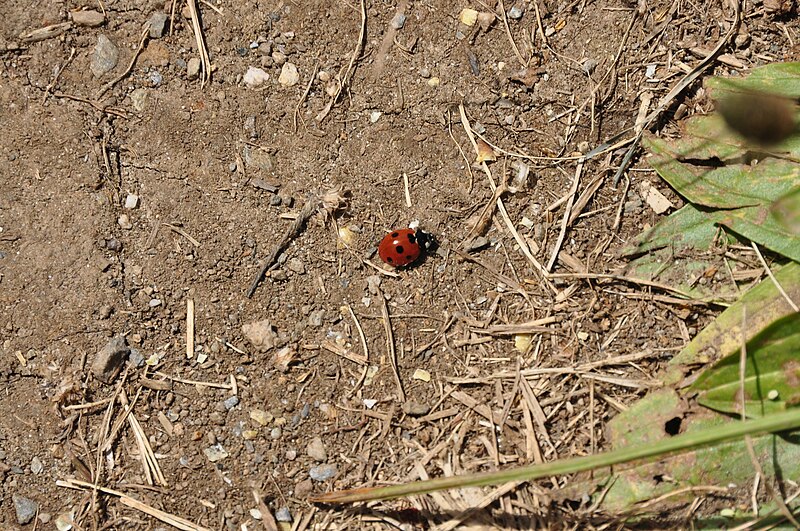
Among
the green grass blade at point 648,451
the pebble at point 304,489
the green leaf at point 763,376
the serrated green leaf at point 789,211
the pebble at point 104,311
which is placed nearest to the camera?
the green grass blade at point 648,451

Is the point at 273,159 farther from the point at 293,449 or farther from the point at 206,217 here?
the point at 293,449

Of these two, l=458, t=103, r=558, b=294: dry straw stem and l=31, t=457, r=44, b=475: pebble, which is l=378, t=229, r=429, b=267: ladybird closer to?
l=458, t=103, r=558, b=294: dry straw stem

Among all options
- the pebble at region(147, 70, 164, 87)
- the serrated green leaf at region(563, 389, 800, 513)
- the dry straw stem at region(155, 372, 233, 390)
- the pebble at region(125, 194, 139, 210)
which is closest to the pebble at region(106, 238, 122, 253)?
the pebble at region(125, 194, 139, 210)

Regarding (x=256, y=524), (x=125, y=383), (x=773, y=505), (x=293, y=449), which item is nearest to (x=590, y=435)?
(x=773, y=505)

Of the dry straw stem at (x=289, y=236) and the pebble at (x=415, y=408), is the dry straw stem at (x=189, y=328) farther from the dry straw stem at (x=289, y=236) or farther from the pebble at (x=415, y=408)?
the pebble at (x=415, y=408)

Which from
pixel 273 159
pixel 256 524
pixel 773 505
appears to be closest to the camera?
pixel 773 505

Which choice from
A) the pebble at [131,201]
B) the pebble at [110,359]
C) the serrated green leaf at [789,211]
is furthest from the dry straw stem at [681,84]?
the pebble at [110,359]
